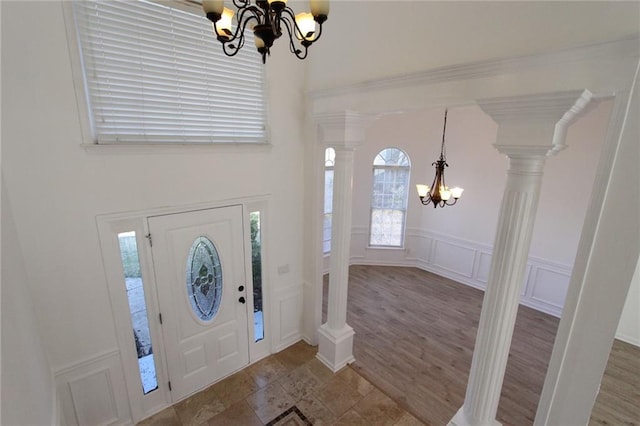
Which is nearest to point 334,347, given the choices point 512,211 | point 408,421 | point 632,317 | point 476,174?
point 408,421

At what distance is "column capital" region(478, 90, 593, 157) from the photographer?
1719 millimetres

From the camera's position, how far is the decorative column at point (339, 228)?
3.10 meters

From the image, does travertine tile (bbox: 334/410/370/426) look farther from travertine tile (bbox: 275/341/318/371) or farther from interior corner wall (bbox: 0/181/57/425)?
interior corner wall (bbox: 0/181/57/425)

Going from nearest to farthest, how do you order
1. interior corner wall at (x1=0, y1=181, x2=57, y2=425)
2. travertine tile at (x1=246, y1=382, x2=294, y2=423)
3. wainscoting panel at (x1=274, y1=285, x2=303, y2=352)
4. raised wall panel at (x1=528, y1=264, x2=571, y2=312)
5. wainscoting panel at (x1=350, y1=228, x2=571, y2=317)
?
1. interior corner wall at (x1=0, y1=181, x2=57, y2=425)
2. travertine tile at (x1=246, y1=382, x2=294, y2=423)
3. wainscoting panel at (x1=274, y1=285, x2=303, y2=352)
4. raised wall panel at (x1=528, y1=264, x2=571, y2=312)
5. wainscoting panel at (x1=350, y1=228, x2=571, y2=317)

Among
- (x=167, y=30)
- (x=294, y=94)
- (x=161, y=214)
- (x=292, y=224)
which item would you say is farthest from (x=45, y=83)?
(x=292, y=224)

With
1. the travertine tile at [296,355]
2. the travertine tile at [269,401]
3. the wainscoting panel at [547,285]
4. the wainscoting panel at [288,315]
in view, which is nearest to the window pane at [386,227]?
the wainscoting panel at [547,285]

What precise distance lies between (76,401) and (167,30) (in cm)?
332

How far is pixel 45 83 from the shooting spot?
2.11 m

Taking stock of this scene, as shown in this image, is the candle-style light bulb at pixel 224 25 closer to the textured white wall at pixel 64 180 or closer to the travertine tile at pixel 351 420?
the textured white wall at pixel 64 180

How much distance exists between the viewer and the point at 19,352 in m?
1.54

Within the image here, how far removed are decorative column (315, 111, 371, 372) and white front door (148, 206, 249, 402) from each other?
106 centimetres

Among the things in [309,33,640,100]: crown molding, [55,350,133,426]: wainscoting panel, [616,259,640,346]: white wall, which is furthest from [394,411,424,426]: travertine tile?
[309,33,640,100]: crown molding

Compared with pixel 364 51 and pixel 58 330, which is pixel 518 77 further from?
pixel 58 330

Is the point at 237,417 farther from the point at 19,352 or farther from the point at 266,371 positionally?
the point at 19,352
